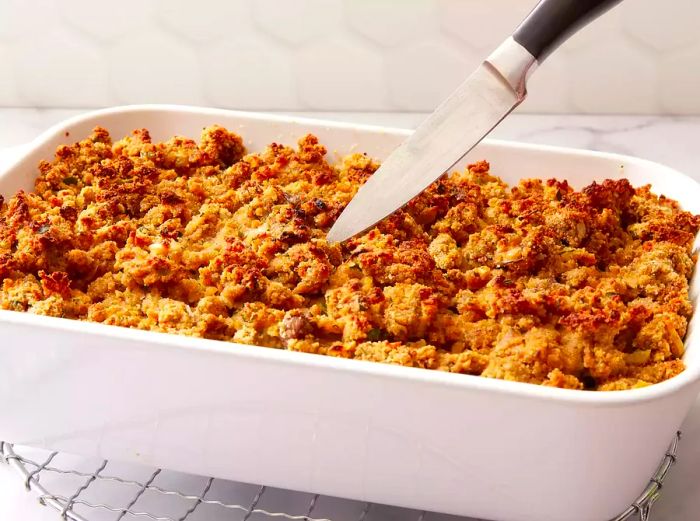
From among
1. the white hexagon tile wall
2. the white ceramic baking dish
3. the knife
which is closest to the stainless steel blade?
the knife

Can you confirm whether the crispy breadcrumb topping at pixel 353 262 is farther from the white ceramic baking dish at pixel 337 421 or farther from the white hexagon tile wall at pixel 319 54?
the white hexagon tile wall at pixel 319 54

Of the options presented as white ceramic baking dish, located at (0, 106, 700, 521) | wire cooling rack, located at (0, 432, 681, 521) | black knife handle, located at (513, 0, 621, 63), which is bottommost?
wire cooling rack, located at (0, 432, 681, 521)

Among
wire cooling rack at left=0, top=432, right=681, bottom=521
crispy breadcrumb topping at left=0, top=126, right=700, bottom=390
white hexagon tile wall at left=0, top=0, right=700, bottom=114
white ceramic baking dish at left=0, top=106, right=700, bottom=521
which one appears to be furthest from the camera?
white hexagon tile wall at left=0, top=0, right=700, bottom=114

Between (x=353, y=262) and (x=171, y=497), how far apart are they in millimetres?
510

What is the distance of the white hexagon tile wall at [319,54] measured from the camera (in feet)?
9.14

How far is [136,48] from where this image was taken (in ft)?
9.97

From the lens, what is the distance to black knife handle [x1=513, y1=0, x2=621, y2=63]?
1.52 meters

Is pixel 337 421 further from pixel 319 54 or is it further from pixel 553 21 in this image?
pixel 319 54

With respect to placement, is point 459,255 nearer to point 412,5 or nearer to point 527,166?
point 527,166

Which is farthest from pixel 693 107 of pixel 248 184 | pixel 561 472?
pixel 561 472

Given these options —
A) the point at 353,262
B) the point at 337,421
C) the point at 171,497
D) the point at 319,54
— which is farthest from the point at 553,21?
the point at 319,54

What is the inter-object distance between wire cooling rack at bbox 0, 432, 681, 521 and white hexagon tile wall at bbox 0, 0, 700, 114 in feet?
4.78

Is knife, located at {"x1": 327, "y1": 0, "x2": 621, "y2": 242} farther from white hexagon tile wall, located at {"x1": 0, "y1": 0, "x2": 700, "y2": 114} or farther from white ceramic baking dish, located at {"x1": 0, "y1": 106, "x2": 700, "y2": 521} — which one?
white hexagon tile wall, located at {"x1": 0, "y1": 0, "x2": 700, "y2": 114}

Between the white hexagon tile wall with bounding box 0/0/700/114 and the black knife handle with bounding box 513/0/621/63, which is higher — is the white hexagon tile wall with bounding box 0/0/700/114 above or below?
below
